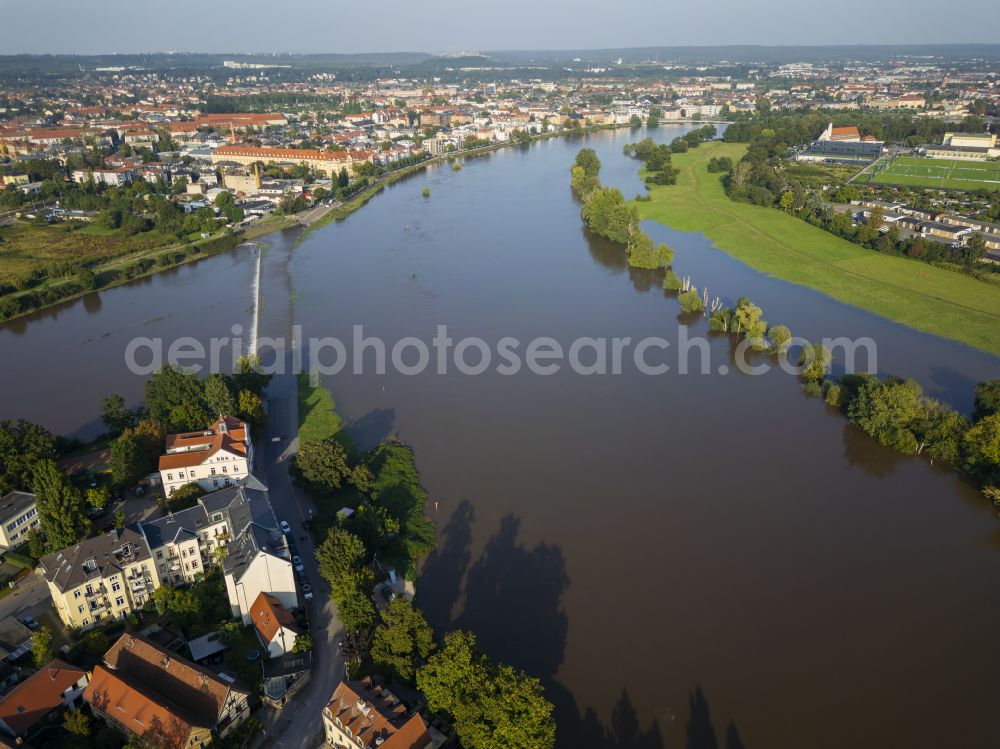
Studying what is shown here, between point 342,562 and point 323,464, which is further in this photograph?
point 323,464

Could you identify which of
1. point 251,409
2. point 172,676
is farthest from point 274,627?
point 251,409

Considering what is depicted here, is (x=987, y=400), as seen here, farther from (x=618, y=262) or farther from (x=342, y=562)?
(x=618, y=262)

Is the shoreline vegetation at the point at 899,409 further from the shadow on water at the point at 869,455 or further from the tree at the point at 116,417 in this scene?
the tree at the point at 116,417

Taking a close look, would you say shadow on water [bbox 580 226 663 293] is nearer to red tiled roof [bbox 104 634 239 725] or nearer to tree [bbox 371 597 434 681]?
tree [bbox 371 597 434 681]

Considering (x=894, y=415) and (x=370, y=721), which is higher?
(x=894, y=415)

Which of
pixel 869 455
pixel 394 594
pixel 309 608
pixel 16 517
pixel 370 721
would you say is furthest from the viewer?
pixel 869 455

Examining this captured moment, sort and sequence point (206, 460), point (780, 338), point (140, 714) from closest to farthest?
point (140, 714) < point (206, 460) < point (780, 338)
